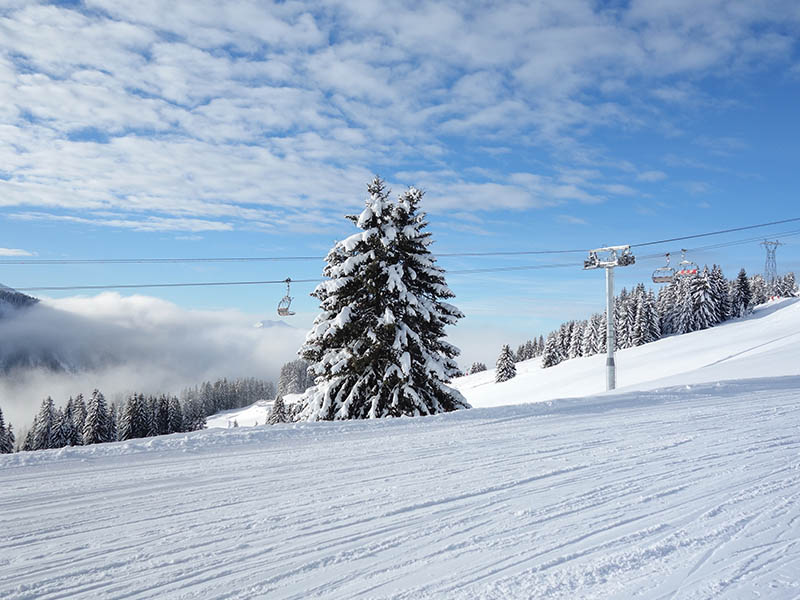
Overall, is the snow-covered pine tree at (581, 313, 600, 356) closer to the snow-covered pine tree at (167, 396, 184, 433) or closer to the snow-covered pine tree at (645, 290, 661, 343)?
the snow-covered pine tree at (645, 290, 661, 343)

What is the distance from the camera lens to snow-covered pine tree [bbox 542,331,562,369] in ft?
265

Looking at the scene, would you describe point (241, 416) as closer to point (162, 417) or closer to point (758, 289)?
point (162, 417)

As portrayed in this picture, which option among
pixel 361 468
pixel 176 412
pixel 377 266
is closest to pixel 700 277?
pixel 377 266

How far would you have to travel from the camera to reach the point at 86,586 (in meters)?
3.37

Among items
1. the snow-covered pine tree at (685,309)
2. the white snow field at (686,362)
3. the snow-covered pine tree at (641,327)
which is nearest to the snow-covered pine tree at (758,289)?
the snow-covered pine tree at (685,309)

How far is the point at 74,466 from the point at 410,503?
15.4 ft

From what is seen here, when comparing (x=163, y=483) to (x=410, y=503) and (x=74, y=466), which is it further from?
(x=410, y=503)

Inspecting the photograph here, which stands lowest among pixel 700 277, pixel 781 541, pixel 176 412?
pixel 176 412

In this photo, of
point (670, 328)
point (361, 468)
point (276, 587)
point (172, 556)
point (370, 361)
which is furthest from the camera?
point (670, 328)

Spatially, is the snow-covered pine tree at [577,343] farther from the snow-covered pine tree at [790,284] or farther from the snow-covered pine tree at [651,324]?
the snow-covered pine tree at [790,284]

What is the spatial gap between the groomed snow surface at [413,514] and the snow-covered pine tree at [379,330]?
6112 mm

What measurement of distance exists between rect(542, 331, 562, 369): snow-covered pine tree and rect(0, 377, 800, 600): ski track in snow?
7552cm

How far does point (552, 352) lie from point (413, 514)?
82844 millimetres

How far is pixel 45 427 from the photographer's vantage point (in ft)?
203
